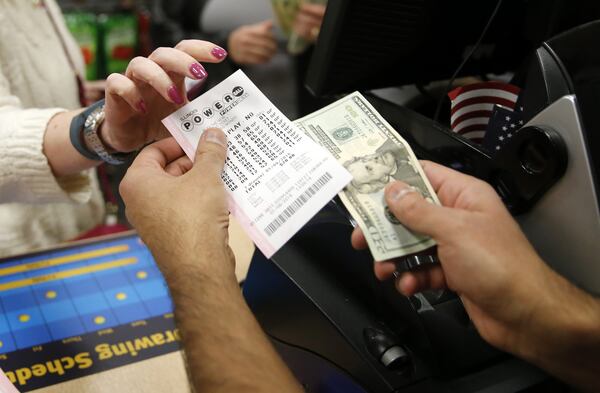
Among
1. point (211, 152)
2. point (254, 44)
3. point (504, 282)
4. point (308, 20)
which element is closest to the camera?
point (504, 282)

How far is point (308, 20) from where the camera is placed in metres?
1.56

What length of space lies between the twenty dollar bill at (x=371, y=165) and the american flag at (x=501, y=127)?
5.6 inches

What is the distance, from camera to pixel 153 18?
8.79 ft

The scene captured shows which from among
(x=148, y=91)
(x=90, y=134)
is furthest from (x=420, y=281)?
(x=90, y=134)

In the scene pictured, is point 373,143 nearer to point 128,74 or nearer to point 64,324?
point 128,74

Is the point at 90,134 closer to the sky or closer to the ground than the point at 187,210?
closer to the ground

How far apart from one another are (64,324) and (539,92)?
841 mm

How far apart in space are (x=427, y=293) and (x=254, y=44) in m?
1.33

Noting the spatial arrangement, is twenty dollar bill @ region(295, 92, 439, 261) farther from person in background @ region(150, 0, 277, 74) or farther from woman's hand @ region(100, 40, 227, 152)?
person in background @ region(150, 0, 277, 74)

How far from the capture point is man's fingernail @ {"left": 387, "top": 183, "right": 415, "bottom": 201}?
2.31 feet

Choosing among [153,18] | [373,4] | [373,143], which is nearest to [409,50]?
[373,4]

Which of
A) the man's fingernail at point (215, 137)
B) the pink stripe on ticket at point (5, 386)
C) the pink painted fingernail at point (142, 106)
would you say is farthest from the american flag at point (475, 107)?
the pink stripe on ticket at point (5, 386)

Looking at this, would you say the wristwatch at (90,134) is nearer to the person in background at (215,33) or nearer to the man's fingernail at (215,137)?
the man's fingernail at (215,137)

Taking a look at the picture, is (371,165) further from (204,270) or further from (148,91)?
(148,91)
